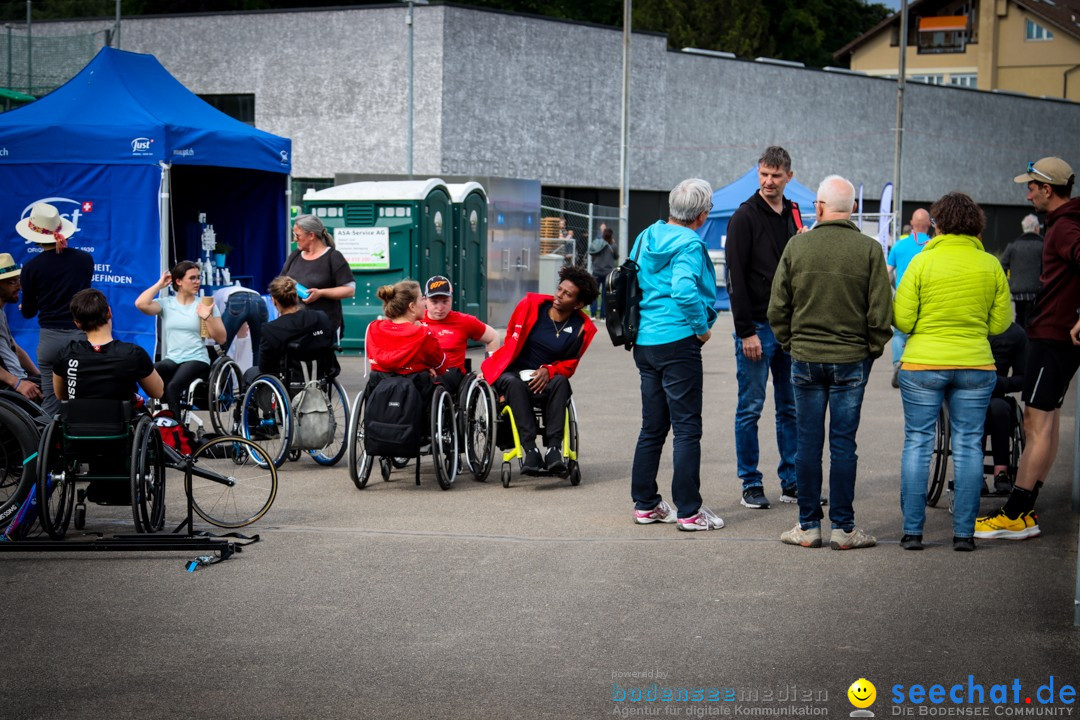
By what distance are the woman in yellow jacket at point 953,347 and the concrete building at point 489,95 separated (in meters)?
26.2

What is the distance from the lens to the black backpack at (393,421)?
29.3ft

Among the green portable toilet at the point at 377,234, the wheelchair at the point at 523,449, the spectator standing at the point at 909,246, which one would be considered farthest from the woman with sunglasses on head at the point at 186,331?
the green portable toilet at the point at 377,234

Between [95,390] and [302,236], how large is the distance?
4.87 m

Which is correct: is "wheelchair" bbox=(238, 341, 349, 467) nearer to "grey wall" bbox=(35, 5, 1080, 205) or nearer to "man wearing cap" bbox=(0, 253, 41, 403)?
"man wearing cap" bbox=(0, 253, 41, 403)

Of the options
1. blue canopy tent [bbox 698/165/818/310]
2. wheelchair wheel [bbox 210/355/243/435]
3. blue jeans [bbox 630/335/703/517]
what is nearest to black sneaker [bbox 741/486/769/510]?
blue jeans [bbox 630/335/703/517]

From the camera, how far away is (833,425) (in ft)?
23.9

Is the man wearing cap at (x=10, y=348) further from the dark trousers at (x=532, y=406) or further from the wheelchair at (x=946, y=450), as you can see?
the wheelchair at (x=946, y=450)

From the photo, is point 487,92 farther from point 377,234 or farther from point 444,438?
point 444,438

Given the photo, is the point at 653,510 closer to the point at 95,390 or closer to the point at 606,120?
the point at 95,390

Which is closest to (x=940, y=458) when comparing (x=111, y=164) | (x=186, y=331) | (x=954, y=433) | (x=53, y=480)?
(x=954, y=433)

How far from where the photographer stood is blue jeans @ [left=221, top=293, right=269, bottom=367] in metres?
12.2

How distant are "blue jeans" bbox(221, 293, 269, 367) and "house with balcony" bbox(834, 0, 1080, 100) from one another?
57.7 m

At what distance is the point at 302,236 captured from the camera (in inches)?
474

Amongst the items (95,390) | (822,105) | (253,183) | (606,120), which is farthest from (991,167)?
(95,390)
